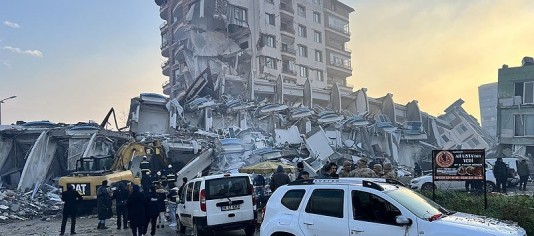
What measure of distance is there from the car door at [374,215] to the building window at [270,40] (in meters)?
50.6

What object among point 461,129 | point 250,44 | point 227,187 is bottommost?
point 227,187

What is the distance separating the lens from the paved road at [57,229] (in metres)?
12.7

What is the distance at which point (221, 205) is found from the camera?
1041cm

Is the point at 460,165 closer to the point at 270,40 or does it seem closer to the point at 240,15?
the point at 240,15

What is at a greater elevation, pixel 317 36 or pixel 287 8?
pixel 287 8

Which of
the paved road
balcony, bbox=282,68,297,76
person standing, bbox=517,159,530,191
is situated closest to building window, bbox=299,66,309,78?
balcony, bbox=282,68,297,76

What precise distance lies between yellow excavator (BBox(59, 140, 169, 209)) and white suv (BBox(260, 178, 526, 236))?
32.5ft

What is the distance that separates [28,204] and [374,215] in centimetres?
1775

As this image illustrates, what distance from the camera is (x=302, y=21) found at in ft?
210

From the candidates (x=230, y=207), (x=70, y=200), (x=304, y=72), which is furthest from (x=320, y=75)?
(x=230, y=207)

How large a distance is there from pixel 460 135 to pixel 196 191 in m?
37.1

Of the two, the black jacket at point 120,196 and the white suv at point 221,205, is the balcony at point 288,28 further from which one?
the white suv at point 221,205

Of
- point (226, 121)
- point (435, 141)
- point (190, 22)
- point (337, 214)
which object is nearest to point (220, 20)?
point (190, 22)

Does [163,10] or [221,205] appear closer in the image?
[221,205]
